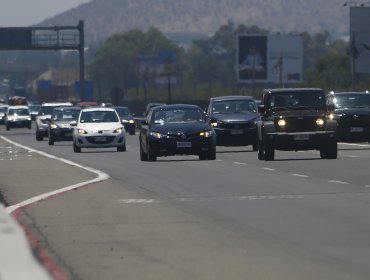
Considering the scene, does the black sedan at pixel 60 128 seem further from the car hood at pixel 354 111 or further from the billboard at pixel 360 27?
the billboard at pixel 360 27

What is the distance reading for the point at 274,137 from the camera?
118 ft

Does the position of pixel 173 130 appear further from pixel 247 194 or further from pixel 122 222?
pixel 122 222

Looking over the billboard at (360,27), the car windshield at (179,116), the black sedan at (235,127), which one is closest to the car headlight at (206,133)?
the car windshield at (179,116)

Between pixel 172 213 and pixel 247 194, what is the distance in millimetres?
3778

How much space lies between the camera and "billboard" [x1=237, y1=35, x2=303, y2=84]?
137500 millimetres

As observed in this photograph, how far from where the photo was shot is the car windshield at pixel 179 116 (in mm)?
37656

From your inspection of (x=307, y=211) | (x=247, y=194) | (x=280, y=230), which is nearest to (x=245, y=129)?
(x=247, y=194)

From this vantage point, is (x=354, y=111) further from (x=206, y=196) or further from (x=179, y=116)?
(x=206, y=196)

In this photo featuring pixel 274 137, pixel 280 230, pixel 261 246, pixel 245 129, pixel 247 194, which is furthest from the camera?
pixel 245 129

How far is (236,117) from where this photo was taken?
42375 millimetres

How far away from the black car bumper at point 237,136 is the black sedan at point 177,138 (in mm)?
4369

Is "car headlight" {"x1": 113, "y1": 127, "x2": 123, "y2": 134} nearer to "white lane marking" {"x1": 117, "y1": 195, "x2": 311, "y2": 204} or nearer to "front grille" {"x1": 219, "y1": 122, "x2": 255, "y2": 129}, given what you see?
"front grille" {"x1": 219, "y1": 122, "x2": 255, "y2": 129}

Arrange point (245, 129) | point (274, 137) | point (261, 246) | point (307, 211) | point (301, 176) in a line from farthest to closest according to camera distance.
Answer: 1. point (245, 129)
2. point (274, 137)
3. point (301, 176)
4. point (307, 211)
5. point (261, 246)

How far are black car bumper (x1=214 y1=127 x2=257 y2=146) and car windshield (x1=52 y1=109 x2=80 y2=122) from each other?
48.1ft
